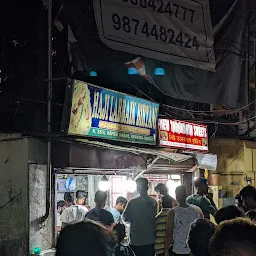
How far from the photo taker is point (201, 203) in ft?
29.1

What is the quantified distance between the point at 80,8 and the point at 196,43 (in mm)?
3383

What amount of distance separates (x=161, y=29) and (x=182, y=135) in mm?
3491

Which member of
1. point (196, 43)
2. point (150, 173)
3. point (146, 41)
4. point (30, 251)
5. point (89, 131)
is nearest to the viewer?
point (30, 251)

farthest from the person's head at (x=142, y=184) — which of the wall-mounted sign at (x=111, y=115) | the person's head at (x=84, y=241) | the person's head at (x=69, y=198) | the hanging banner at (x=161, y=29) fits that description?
the person's head at (x=84, y=241)

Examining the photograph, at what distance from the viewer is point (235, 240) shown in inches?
95.0

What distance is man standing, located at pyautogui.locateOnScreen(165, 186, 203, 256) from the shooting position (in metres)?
7.78

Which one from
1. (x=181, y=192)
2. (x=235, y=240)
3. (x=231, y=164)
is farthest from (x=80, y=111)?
(x=231, y=164)

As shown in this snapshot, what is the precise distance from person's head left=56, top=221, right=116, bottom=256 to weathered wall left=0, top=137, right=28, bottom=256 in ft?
20.1

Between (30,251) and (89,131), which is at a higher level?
(89,131)

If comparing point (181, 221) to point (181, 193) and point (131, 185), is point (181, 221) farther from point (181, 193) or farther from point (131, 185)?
point (131, 185)

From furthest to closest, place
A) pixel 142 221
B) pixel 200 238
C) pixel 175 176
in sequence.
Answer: pixel 175 176, pixel 142 221, pixel 200 238

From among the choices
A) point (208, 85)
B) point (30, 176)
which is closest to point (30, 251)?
point (30, 176)

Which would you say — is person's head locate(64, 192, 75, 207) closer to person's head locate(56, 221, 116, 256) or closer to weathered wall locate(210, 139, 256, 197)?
weathered wall locate(210, 139, 256, 197)

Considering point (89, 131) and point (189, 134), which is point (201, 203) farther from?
point (189, 134)
